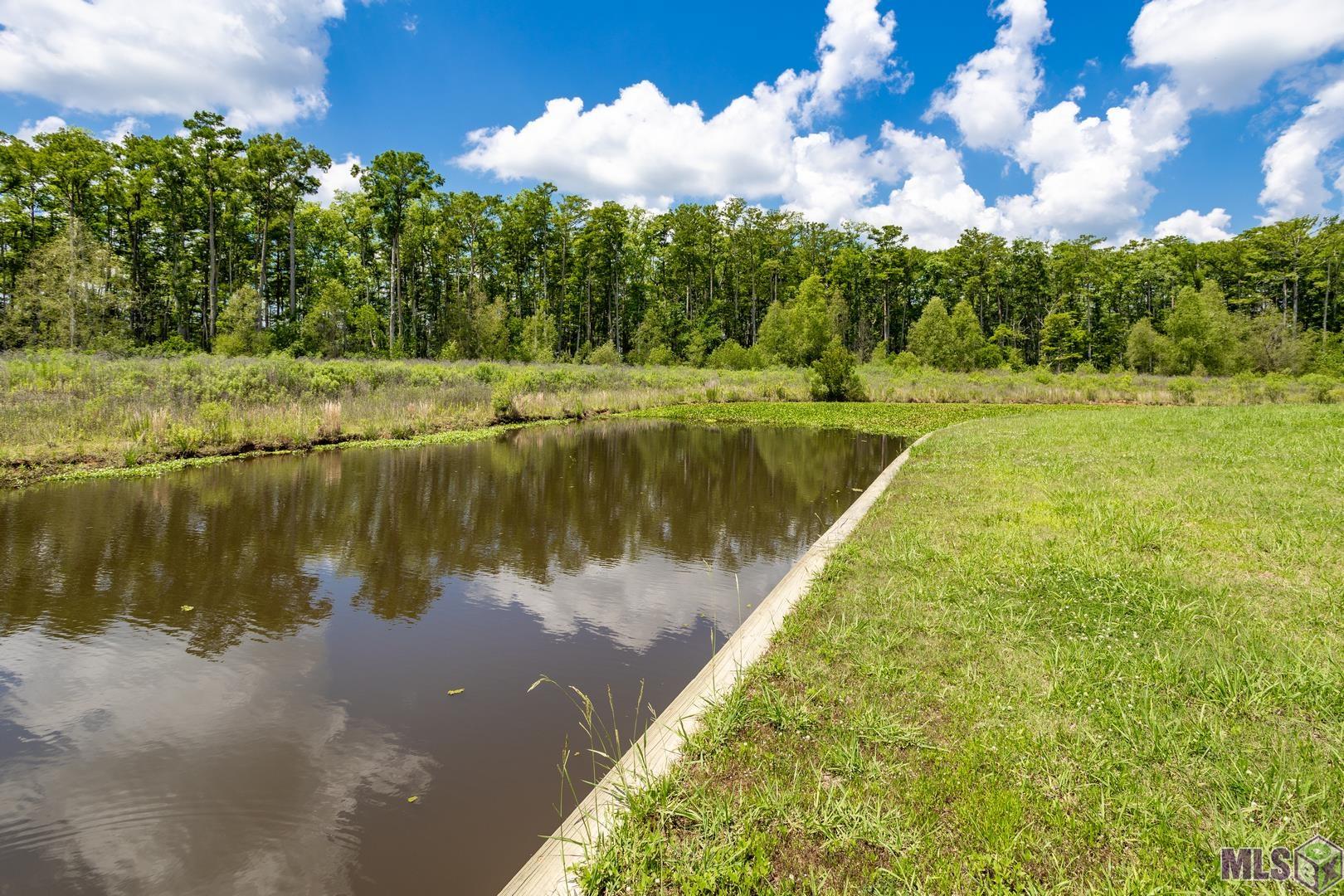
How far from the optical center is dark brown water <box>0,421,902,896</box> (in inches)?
114

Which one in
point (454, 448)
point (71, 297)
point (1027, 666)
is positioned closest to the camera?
point (1027, 666)

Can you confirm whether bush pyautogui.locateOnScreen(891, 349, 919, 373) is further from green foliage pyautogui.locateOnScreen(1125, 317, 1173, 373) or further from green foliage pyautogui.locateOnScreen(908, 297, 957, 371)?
green foliage pyautogui.locateOnScreen(1125, 317, 1173, 373)

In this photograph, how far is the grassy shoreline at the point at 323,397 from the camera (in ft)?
39.3

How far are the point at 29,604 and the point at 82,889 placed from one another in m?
4.38

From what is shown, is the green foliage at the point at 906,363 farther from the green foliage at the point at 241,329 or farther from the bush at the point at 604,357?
the green foliage at the point at 241,329

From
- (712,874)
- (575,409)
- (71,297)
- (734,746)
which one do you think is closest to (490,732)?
(734,746)

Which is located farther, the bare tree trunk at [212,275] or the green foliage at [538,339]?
the green foliage at [538,339]

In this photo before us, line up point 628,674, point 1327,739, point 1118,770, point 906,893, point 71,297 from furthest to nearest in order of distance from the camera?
point 71,297, point 628,674, point 1327,739, point 1118,770, point 906,893

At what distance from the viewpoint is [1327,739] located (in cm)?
282

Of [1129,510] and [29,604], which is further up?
[1129,510]

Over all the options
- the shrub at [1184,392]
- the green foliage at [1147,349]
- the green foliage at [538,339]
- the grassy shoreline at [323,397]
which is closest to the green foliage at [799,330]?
the grassy shoreline at [323,397]

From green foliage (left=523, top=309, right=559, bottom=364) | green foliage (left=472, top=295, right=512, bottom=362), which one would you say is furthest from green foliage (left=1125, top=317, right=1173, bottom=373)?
green foliage (left=472, top=295, right=512, bottom=362)

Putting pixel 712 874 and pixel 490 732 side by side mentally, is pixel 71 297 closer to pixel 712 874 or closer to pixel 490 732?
pixel 490 732

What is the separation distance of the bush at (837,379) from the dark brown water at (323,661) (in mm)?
22023
